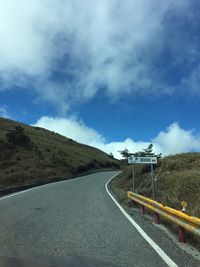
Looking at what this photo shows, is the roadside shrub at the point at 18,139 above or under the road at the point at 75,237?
above

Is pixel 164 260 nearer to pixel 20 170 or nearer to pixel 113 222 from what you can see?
pixel 113 222

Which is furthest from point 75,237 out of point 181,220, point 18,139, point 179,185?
point 18,139

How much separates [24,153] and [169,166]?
39.5 metres

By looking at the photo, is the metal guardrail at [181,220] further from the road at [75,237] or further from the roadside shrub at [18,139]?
the roadside shrub at [18,139]

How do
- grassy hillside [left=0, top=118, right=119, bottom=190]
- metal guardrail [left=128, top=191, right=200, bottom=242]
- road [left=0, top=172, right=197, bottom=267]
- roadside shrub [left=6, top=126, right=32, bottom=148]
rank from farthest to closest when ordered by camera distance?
1. roadside shrub [left=6, top=126, right=32, bottom=148]
2. grassy hillside [left=0, top=118, right=119, bottom=190]
3. metal guardrail [left=128, top=191, right=200, bottom=242]
4. road [left=0, top=172, right=197, bottom=267]

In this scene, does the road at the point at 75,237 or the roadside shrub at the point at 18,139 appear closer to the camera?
the road at the point at 75,237

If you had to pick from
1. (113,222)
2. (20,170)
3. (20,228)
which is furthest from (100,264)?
(20,170)

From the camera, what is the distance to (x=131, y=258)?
6785 mm

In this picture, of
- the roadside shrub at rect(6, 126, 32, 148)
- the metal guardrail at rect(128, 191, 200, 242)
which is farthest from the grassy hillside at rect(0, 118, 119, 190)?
the metal guardrail at rect(128, 191, 200, 242)

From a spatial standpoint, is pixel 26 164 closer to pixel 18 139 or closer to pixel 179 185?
pixel 18 139

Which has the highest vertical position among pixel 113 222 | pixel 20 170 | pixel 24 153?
pixel 24 153

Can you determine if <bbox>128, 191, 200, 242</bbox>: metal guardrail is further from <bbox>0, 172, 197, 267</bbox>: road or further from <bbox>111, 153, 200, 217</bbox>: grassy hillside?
<bbox>111, 153, 200, 217</bbox>: grassy hillside

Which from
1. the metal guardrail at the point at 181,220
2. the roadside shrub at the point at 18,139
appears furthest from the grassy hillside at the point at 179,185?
the roadside shrub at the point at 18,139

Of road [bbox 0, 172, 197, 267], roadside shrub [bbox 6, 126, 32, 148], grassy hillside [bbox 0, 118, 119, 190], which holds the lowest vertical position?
road [bbox 0, 172, 197, 267]
